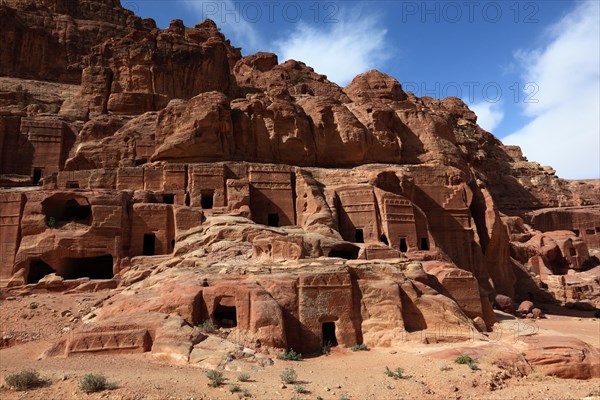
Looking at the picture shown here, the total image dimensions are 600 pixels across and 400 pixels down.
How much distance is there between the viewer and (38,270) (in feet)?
80.6

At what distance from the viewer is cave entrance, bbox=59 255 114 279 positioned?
Result: 25.7 m

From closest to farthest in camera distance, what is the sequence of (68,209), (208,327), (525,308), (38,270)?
(208,327) → (38,270) → (68,209) → (525,308)

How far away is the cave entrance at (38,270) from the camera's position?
952 inches

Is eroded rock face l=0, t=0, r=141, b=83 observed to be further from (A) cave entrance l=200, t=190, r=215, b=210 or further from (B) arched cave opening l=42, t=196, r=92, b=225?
(A) cave entrance l=200, t=190, r=215, b=210

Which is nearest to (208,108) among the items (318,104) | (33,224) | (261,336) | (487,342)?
(318,104)

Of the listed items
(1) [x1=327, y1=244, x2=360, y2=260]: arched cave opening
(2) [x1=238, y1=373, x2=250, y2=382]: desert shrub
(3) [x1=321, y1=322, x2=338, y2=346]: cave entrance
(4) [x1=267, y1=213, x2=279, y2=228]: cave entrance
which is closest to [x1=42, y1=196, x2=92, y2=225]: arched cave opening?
(4) [x1=267, y1=213, x2=279, y2=228]: cave entrance

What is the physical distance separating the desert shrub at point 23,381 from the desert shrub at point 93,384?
0.97 meters

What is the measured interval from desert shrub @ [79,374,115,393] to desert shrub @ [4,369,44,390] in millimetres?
967

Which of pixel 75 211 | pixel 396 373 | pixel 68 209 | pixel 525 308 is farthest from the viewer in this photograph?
pixel 525 308

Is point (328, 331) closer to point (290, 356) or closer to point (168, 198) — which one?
point (290, 356)

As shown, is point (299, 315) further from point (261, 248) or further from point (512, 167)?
point (512, 167)

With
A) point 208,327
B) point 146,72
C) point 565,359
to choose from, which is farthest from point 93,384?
point 146,72

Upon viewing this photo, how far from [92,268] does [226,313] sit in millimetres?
12676

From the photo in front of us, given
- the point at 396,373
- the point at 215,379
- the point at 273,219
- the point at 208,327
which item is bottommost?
the point at 396,373
